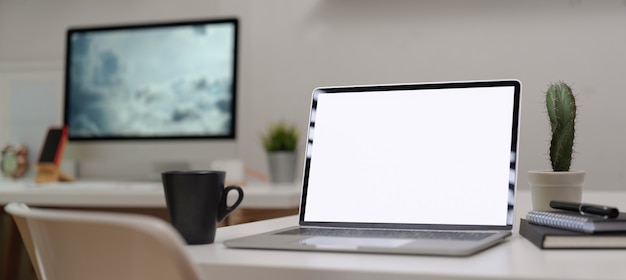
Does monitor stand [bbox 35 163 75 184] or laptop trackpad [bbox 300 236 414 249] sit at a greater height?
laptop trackpad [bbox 300 236 414 249]

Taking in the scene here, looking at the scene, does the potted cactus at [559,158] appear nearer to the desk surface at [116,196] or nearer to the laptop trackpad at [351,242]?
the laptop trackpad at [351,242]

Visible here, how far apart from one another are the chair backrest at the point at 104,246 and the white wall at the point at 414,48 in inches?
71.3

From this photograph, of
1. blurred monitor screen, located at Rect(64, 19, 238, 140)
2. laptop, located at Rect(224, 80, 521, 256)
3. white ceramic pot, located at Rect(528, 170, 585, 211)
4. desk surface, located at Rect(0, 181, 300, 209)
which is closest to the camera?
laptop, located at Rect(224, 80, 521, 256)

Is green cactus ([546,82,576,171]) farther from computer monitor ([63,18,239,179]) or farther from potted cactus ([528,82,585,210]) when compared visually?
computer monitor ([63,18,239,179])

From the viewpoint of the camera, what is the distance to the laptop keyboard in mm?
882

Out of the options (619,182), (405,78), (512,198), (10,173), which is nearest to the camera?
(512,198)

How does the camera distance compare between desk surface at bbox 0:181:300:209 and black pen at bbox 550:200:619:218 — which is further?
desk surface at bbox 0:181:300:209

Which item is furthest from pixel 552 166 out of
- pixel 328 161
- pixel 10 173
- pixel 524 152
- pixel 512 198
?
pixel 10 173

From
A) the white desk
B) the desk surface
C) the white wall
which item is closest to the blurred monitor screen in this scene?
the white wall

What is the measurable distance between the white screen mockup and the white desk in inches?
5.5

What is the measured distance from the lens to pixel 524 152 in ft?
8.18

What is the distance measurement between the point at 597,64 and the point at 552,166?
4.85ft

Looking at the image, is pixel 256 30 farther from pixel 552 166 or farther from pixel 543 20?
pixel 552 166

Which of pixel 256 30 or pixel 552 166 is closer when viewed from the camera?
pixel 552 166
